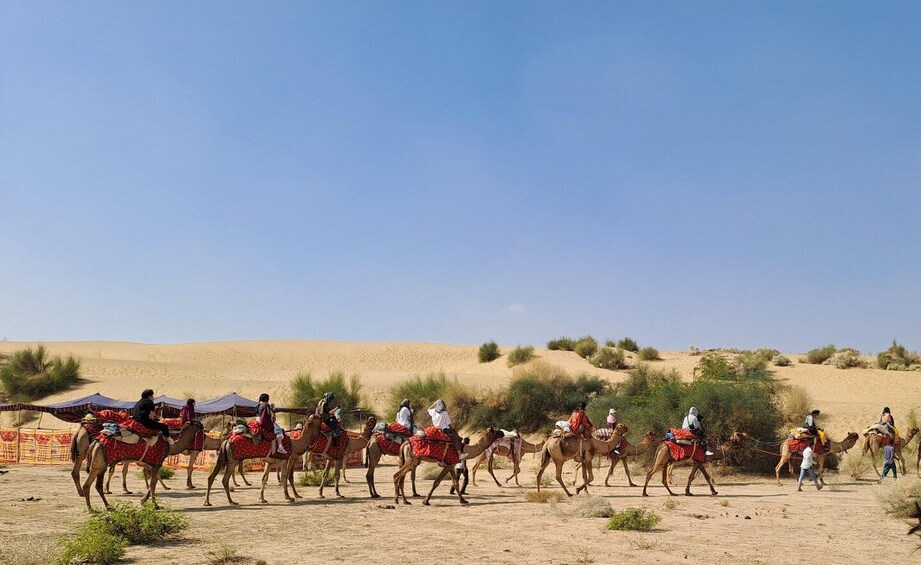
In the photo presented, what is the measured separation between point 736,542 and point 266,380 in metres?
47.1

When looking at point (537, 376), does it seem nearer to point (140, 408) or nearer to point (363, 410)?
point (363, 410)

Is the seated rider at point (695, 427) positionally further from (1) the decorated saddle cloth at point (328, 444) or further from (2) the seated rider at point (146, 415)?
(2) the seated rider at point (146, 415)

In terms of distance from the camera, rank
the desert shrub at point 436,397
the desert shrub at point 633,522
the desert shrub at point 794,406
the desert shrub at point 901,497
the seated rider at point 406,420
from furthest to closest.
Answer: the desert shrub at point 436,397
the desert shrub at point 794,406
the seated rider at point 406,420
the desert shrub at point 901,497
the desert shrub at point 633,522

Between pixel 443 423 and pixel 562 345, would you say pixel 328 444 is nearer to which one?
pixel 443 423

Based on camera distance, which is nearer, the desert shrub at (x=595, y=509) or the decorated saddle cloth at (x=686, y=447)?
the desert shrub at (x=595, y=509)

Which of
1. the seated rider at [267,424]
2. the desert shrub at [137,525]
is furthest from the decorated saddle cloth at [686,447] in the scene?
the desert shrub at [137,525]

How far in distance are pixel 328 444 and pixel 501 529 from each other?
6.42 meters

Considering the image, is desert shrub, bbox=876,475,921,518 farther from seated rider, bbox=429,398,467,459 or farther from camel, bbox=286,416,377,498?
camel, bbox=286,416,377,498

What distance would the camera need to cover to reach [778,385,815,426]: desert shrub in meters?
28.6

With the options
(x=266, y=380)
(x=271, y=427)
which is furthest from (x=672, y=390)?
(x=266, y=380)

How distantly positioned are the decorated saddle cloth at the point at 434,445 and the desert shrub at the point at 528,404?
55.8ft

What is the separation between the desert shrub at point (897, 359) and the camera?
44562mm

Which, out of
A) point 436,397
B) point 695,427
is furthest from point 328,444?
point 436,397

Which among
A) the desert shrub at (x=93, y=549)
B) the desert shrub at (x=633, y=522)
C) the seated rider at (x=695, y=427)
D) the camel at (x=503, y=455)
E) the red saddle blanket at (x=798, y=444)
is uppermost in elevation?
the seated rider at (x=695, y=427)
